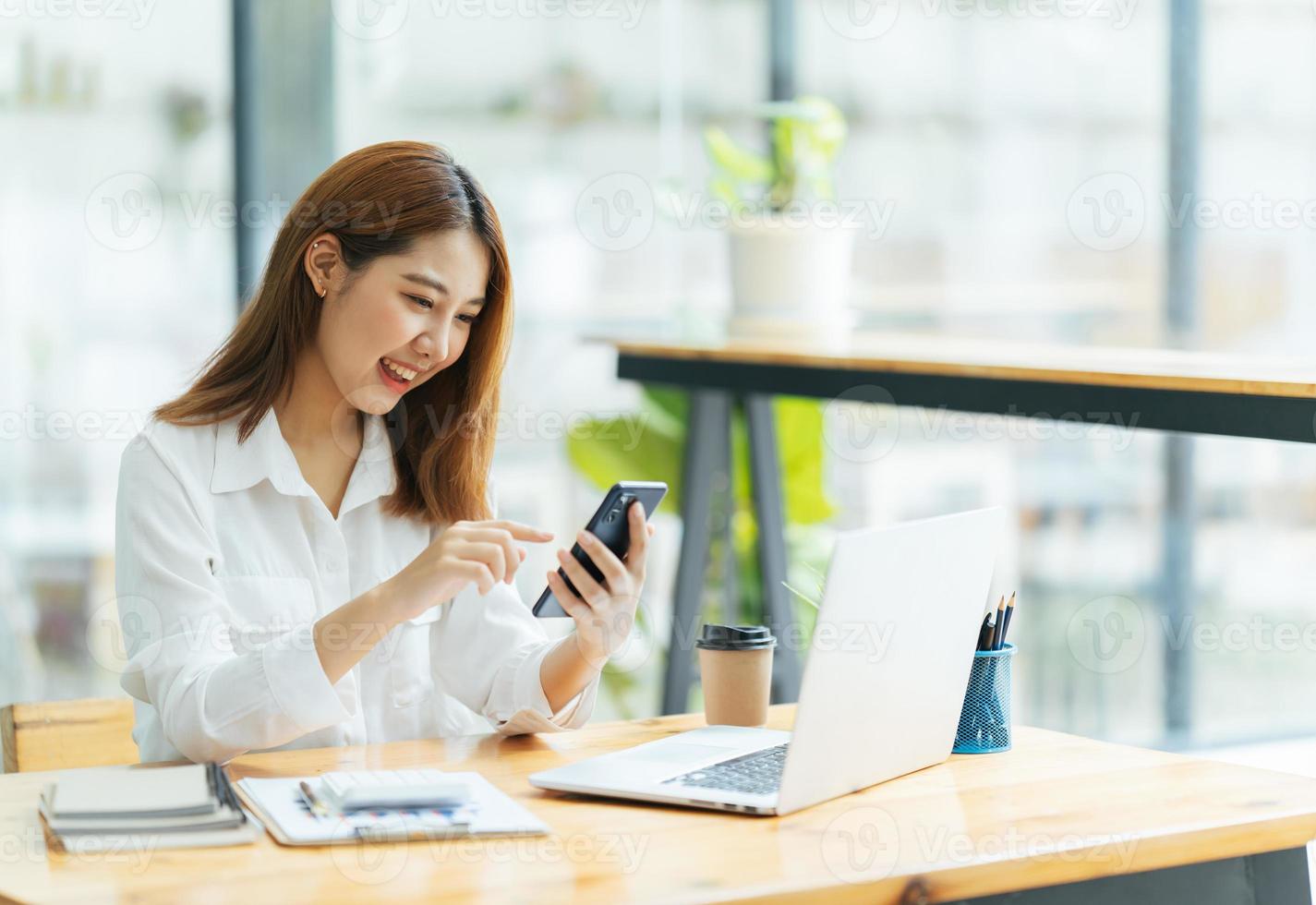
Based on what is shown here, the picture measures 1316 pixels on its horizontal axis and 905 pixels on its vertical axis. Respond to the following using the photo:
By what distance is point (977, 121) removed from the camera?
376 centimetres

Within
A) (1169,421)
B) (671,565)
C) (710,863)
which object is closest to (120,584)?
(710,863)

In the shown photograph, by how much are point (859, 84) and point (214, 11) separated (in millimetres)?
1486

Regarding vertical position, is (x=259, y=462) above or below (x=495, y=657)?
above

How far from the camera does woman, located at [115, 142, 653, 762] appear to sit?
5.15 ft

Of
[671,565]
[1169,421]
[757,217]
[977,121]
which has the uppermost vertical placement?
[977,121]

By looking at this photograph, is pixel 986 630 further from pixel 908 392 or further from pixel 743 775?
pixel 908 392

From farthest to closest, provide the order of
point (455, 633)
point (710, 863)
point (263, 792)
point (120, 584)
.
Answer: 1. point (455, 633)
2. point (120, 584)
3. point (263, 792)
4. point (710, 863)

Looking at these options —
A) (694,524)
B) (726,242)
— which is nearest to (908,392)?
(694,524)

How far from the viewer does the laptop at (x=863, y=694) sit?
4.33 feet

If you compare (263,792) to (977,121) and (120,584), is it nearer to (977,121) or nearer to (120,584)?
(120,584)

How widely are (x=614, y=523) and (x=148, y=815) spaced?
1.77 feet

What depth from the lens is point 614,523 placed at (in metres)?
1.62

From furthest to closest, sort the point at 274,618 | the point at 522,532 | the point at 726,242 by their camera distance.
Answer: the point at 726,242 < the point at 274,618 < the point at 522,532

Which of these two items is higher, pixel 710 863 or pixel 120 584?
pixel 120 584
